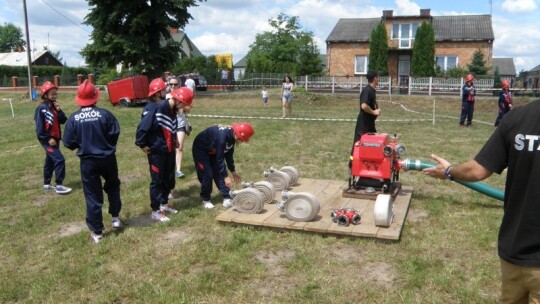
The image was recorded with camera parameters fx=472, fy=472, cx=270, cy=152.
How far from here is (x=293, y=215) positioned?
5.88m

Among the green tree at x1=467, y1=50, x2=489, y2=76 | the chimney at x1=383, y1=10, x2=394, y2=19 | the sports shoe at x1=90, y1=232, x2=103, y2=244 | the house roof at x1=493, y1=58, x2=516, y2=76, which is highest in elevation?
the chimney at x1=383, y1=10, x2=394, y2=19

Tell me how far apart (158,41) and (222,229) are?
2627 cm

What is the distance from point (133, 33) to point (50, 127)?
22.8 meters

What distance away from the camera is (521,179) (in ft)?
7.84

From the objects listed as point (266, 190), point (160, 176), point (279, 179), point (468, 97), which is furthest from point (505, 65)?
point (160, 176)

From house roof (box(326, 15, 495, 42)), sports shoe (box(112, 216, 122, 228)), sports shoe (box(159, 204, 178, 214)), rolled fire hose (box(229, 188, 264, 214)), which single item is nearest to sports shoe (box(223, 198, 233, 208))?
rolled fire hose (box(229, 188, 264, 214))

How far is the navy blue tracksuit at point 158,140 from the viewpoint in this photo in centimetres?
594

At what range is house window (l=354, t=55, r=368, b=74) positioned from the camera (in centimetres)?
4334

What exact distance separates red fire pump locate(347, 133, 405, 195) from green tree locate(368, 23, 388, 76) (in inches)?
1353

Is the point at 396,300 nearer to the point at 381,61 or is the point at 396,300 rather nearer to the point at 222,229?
the point at 222,229

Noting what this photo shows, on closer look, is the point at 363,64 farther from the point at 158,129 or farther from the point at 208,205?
the point at 158,129

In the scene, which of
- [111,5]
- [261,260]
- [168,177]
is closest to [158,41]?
[111,5]

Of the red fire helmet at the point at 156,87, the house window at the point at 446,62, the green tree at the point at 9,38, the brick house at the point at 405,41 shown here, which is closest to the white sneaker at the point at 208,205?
the red fire helmet at the point at 156,87

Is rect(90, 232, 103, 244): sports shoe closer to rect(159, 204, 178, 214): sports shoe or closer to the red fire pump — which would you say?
rect(159, 204, 178, 214): sports shoe
